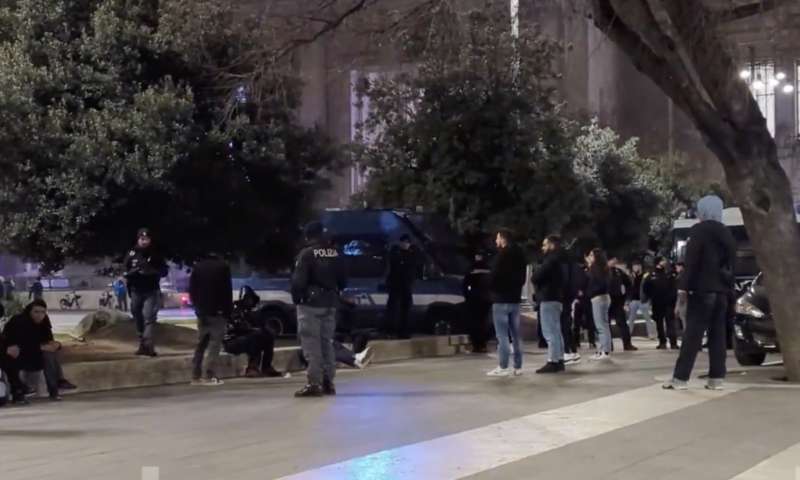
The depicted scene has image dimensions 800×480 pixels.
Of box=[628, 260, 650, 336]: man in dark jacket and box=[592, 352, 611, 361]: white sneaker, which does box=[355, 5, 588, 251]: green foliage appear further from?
box=[592, 352, 611, 361]: white sneaker

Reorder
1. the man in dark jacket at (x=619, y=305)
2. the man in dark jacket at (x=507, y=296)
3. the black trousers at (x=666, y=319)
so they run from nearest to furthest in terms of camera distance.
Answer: the man in dark jacket at (x=507, y=296) → the man in dark jacket at (x=619, y=305) → the black trousers at (x=666, y=319)

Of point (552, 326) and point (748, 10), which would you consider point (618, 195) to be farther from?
point (748, 10)

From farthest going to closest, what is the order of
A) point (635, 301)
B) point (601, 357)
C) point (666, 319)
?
point (635, 301)
point (666, 319)
point (601, 357)

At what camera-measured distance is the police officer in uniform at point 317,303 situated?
483 inches

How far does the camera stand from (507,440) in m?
9.38

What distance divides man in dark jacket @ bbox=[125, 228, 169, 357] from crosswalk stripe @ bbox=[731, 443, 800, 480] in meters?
9.49

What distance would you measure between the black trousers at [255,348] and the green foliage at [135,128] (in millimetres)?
3152

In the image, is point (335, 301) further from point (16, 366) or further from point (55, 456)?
point (55, 456)

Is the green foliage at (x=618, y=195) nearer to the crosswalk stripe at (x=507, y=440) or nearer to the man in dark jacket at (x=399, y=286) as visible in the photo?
the man in dark jacket at (x=399, y=286)

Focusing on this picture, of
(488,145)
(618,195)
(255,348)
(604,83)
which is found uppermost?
(604,83)

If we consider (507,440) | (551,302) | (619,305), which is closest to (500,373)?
(551,302)

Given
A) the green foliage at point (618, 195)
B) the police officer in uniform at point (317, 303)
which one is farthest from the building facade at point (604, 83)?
the police officer in uniform at point (317, 303)

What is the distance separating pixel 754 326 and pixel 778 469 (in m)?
7.32

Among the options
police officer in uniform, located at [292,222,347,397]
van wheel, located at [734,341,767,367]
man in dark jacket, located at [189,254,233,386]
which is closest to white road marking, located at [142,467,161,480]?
police officer in uniform, located at [292,222,347,397]
